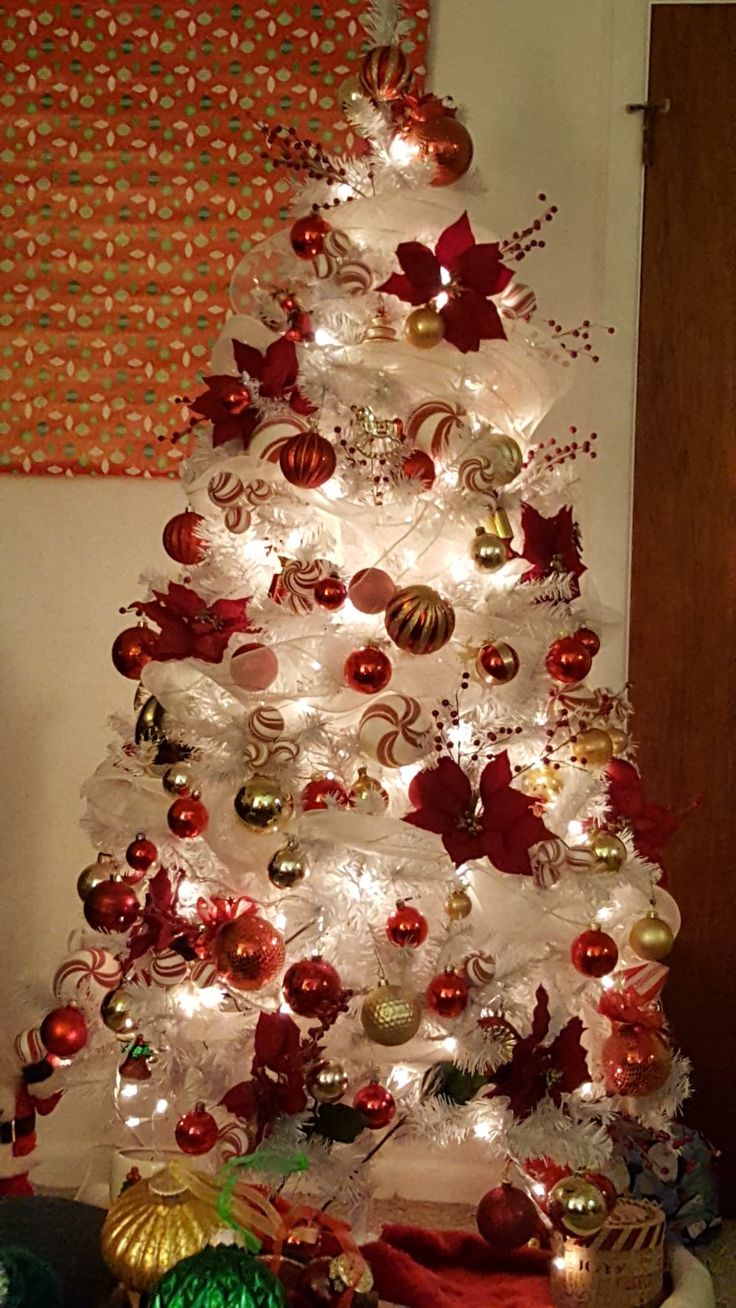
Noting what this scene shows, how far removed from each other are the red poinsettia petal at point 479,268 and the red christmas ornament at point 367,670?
49cm

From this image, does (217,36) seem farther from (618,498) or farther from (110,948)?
(110,948)

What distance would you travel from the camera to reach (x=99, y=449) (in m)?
2.11

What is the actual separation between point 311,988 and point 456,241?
95 cm

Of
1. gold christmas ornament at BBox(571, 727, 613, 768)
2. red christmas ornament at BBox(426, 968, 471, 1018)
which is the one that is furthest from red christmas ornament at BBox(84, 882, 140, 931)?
gold christmas ornament at BBox(571, 727, 613, 768)

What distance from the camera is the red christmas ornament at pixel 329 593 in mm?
1397

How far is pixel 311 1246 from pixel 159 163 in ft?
5.95

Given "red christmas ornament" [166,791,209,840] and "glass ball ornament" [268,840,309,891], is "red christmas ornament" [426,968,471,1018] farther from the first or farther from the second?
"red christmas ornament" [166,791,209,840]

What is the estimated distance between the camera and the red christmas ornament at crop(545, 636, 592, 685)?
1460mm

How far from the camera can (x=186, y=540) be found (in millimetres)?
1502

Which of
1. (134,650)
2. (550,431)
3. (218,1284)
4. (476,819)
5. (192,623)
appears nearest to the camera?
(218,1284)

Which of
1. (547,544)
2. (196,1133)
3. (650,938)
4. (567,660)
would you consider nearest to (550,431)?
(547,544)

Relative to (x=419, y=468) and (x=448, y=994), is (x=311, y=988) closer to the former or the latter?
(x=448, y=994)

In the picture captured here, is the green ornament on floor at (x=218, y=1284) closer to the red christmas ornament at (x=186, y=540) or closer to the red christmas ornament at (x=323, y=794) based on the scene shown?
the red christmas ornament at (x=323, y=794)

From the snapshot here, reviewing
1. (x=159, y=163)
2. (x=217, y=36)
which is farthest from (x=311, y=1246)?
(x=217, y=36)
